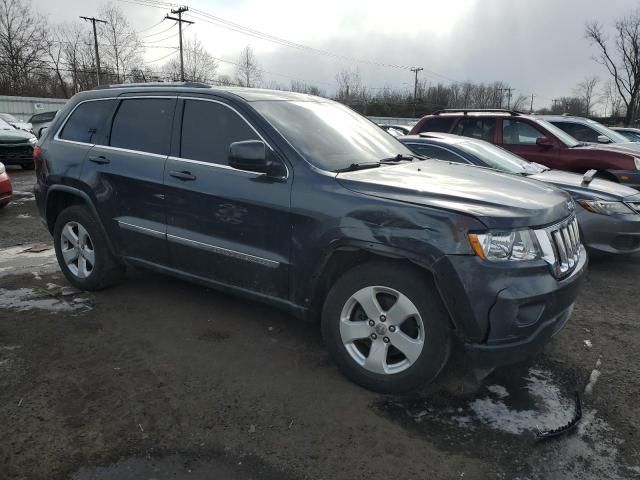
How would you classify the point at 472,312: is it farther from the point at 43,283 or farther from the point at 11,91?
the point at 11,91

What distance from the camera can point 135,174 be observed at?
13.3 feet

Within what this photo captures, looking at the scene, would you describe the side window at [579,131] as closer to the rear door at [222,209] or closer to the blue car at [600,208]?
the blue car at [600,208]

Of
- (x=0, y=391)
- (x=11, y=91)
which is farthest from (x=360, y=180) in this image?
(x=11, y=91)

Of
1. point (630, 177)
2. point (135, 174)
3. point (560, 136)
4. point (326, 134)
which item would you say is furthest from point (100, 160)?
point (630, 177)

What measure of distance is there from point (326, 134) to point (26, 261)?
13.5 ft

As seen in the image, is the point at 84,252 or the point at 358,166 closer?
the point at 358,166

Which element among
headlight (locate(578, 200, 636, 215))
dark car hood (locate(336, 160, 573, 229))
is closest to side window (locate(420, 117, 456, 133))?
headlight (locate(578, 200, 636, 215))

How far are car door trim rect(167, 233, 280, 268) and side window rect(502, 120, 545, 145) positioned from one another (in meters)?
6.18

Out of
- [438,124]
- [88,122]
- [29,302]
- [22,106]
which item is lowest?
[29,302]

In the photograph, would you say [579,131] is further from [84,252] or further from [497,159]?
[84,252]

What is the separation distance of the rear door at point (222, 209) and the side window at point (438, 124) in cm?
575

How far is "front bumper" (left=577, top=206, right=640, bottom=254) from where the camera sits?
5.37 meters

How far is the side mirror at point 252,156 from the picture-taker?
323 centimetres

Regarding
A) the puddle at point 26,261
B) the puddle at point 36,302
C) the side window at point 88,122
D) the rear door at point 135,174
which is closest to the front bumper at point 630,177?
the rear door at point 135,174
